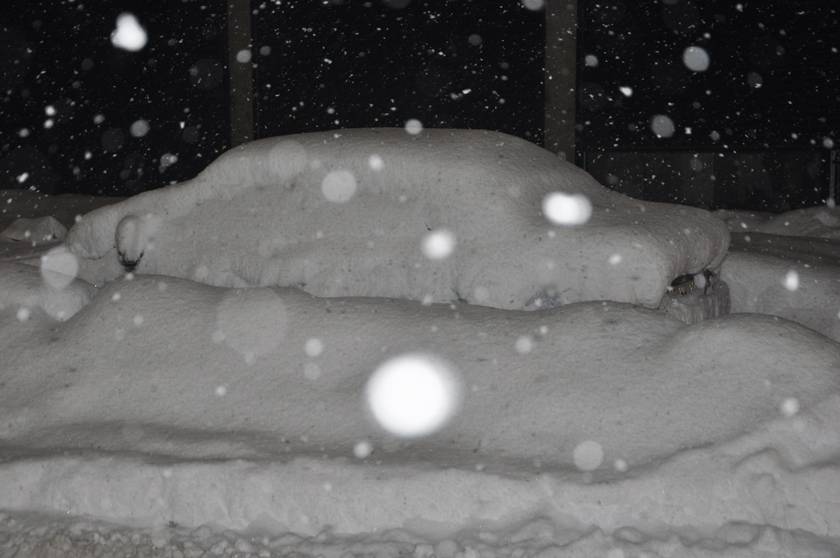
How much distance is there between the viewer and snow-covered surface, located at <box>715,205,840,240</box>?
518cm

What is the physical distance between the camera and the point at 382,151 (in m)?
2.92

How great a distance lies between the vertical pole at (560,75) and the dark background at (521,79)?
0.10 m

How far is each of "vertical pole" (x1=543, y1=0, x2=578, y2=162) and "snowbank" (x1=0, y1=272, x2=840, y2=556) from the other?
3870 mm

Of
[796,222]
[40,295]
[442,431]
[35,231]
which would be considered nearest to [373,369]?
[442,431]

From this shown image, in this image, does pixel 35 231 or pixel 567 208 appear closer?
pixel 567 208

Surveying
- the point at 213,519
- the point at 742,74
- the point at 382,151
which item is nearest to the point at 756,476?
the point at 213,519

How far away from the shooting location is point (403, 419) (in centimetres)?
213

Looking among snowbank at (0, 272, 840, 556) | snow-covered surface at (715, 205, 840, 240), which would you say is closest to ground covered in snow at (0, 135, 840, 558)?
snowbank at (0, 272, 840, 556)

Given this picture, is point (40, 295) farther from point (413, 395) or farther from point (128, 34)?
point (128, 34)

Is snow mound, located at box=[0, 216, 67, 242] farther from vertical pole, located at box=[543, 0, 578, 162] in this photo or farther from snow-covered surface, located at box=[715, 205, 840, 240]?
snow-covered surface, located at box=[715, 205, 840, 240]

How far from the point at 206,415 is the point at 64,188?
6078 mm

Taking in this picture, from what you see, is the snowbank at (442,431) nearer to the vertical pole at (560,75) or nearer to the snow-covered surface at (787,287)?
the snow-covered surface at (787,287)

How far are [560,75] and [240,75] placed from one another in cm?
268

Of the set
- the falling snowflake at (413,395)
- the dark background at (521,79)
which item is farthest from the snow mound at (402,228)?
the dark background at (521,79)
